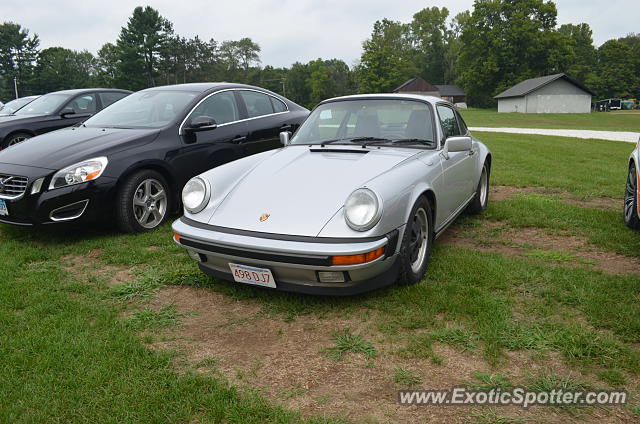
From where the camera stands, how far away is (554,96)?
49625 millimetres

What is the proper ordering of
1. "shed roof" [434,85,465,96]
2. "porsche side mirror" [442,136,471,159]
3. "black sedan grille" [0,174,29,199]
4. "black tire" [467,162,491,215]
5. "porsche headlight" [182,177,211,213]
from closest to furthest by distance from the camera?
"porsche headlight" [182,177,211,213] < "porsche side mirror" [442,136,471,159] < "black sedan grille" [0,174,29,199] < "black tire" [467,162,491,215] < "shed roof" [434,85,465,96]

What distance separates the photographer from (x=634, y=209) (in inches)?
201

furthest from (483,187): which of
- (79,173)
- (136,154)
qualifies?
(79,173)

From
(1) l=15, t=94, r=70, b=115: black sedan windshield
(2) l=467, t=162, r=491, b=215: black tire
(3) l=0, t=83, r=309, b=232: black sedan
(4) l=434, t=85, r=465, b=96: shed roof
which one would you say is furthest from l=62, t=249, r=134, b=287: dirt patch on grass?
(4) l=434, t=85, r=465, b=96: shed roof

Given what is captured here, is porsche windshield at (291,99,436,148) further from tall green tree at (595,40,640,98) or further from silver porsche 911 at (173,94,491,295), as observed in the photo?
tall green tree at (595,40,640,98)

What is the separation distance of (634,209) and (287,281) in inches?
162

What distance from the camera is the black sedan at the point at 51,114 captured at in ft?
28.7

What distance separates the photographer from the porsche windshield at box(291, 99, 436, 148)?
172 inches

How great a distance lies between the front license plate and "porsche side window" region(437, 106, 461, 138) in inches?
93.7

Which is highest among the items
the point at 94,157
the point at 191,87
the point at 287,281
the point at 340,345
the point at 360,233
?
the point at 191,87

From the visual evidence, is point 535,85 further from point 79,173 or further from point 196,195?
point 196,195

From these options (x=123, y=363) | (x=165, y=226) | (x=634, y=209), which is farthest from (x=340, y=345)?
(x=634, y=209)

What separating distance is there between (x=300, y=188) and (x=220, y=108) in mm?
3158

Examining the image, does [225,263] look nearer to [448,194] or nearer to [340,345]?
[340,345]
